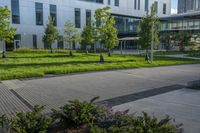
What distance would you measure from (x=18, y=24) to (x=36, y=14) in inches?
169

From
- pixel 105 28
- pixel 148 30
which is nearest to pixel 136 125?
pixel 148 30

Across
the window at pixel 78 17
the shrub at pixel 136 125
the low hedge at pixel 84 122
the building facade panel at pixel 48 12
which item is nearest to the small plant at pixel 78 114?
the low hedge at pixel 84 122

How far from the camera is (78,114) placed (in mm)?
5289

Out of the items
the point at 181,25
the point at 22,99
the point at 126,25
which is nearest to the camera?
the point at 22,99

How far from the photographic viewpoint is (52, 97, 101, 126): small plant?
521 centimetres

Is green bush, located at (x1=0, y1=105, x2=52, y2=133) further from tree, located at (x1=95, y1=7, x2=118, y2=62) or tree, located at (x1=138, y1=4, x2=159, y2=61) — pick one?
tree, located at (x1=95, y1=7, x2=118, y2=62)

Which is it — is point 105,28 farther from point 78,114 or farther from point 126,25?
point 126,25

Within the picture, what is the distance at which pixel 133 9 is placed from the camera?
64750 mm

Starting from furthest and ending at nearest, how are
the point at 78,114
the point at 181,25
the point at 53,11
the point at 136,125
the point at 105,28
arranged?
the point at 181,25 < the point at 53,11 < the point at 105,28 < the point at 78,114 < the point at 136,125

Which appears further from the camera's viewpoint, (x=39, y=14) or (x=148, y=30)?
(x=39, y=14)

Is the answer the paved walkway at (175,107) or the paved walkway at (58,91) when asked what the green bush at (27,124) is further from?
the paved walkway at (175,107)

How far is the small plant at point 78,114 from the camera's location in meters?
5.21

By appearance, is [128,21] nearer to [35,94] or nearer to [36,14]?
[36,14]

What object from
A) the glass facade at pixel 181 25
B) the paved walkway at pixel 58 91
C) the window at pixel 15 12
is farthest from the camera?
the glass facade at pixel 181 25
